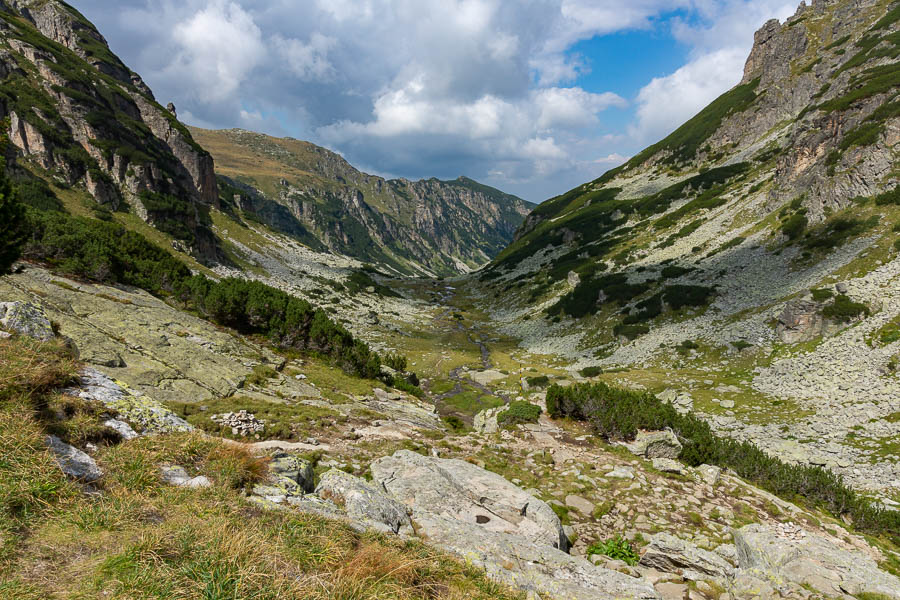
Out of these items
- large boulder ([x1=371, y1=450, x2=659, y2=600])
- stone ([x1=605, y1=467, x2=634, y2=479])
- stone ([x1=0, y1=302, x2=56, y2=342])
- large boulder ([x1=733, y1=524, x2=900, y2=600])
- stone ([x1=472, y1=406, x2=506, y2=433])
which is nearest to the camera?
large boulder ([x1=371, y1=450, x2=659, y2=600])

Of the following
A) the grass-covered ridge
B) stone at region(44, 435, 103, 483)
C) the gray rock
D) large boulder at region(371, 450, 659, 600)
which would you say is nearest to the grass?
large boulder at region(371, 450, 659, 600)

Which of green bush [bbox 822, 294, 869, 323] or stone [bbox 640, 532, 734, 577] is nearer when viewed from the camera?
stone [bbox 640, 532, 734, 577]

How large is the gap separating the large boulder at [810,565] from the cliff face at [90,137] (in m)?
88.8

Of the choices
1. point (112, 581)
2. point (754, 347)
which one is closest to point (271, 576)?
point (112, 581)

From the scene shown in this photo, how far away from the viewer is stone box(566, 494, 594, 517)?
42.9 ft

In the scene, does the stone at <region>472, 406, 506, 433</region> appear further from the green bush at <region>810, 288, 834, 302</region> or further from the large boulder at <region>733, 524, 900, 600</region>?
the green bush at <region>810, 288, 834, 302</region>

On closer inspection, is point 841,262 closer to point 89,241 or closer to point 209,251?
point 89,241

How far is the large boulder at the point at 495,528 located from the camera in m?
7.45

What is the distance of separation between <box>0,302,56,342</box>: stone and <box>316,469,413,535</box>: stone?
30.3 ft

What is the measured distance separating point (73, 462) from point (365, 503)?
534 cm

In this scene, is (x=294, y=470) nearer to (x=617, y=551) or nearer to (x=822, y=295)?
(x=617, y=551)

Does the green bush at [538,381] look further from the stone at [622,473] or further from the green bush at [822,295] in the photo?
the stone at [622,473]

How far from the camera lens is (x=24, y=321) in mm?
10719

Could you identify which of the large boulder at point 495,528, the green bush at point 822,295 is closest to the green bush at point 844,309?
the green bush at point 822,295
